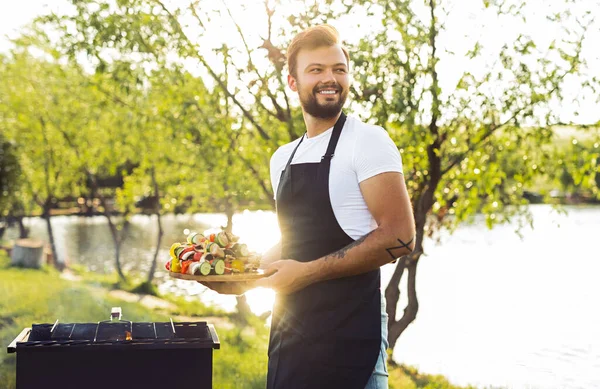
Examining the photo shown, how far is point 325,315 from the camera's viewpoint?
2482 millimetres

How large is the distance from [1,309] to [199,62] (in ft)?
19.7

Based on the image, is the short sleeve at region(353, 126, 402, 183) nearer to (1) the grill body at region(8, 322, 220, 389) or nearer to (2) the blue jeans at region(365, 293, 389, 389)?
(2) the blue jeans at region(365, 293, 389, 389)

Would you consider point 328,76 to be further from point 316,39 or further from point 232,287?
point 232,287

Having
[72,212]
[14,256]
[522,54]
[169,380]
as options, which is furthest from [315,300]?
[72,212]

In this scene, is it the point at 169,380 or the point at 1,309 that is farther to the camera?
the point at 1,309

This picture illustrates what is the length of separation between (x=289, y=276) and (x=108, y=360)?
6.26 ft

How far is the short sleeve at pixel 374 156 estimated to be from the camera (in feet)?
7.73

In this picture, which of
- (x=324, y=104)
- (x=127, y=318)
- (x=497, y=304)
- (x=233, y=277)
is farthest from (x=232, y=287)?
(x=497, y=304)

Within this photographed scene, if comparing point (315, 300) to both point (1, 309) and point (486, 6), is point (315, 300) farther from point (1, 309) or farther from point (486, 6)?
point (1, 309)

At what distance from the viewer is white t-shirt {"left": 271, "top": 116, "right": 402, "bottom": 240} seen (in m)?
2.37

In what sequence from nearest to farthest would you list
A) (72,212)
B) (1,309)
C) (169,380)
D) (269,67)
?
(169,380) → (269,67) → (1,309) → (72,212)

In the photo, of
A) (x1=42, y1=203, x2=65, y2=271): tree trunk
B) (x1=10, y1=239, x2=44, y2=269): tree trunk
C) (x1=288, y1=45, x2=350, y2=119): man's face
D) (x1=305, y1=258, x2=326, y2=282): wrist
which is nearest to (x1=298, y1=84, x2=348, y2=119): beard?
(x1=288, y1=45, x2=350, y2=119): man's face

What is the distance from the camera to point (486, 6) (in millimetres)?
7270

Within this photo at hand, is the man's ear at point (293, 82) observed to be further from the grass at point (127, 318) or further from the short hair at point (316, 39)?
the grass at point (127, 318)
